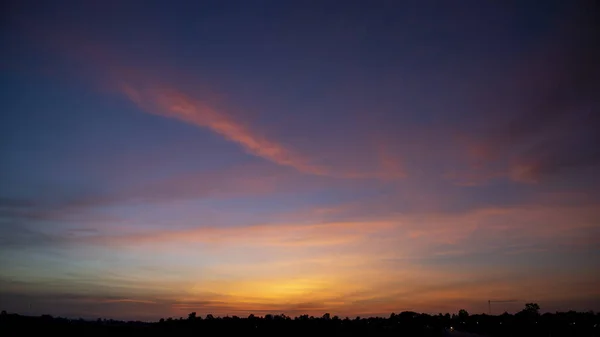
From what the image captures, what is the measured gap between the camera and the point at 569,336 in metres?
140

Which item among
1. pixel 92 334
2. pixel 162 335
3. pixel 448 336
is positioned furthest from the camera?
pixel 448 336

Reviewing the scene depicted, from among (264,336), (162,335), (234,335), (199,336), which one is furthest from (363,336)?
(162,335)

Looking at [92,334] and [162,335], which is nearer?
[92,334]

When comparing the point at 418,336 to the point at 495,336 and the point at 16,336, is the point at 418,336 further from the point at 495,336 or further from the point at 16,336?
the point at 16,336

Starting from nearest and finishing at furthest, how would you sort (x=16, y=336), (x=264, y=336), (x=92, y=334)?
(x=16, y=336), (x=92, y=334), (x=264, y=336)

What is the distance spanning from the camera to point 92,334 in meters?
107

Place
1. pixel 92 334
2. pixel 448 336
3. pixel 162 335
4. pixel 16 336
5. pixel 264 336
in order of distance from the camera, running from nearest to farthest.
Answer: pixel 16 336 < pixel 92 334 < pixel 162 335 < pixel 264 336 < pixel 448 336

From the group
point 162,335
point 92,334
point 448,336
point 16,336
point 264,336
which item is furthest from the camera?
point 448,336

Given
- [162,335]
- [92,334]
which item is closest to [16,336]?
[92,334]

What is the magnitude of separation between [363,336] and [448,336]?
3115 cm

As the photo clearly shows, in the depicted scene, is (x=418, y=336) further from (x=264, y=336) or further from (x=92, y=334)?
(x=92, y=334)

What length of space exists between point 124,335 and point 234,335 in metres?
37.0

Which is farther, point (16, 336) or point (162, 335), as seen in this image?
point (162, 335)

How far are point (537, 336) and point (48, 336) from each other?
426ft
